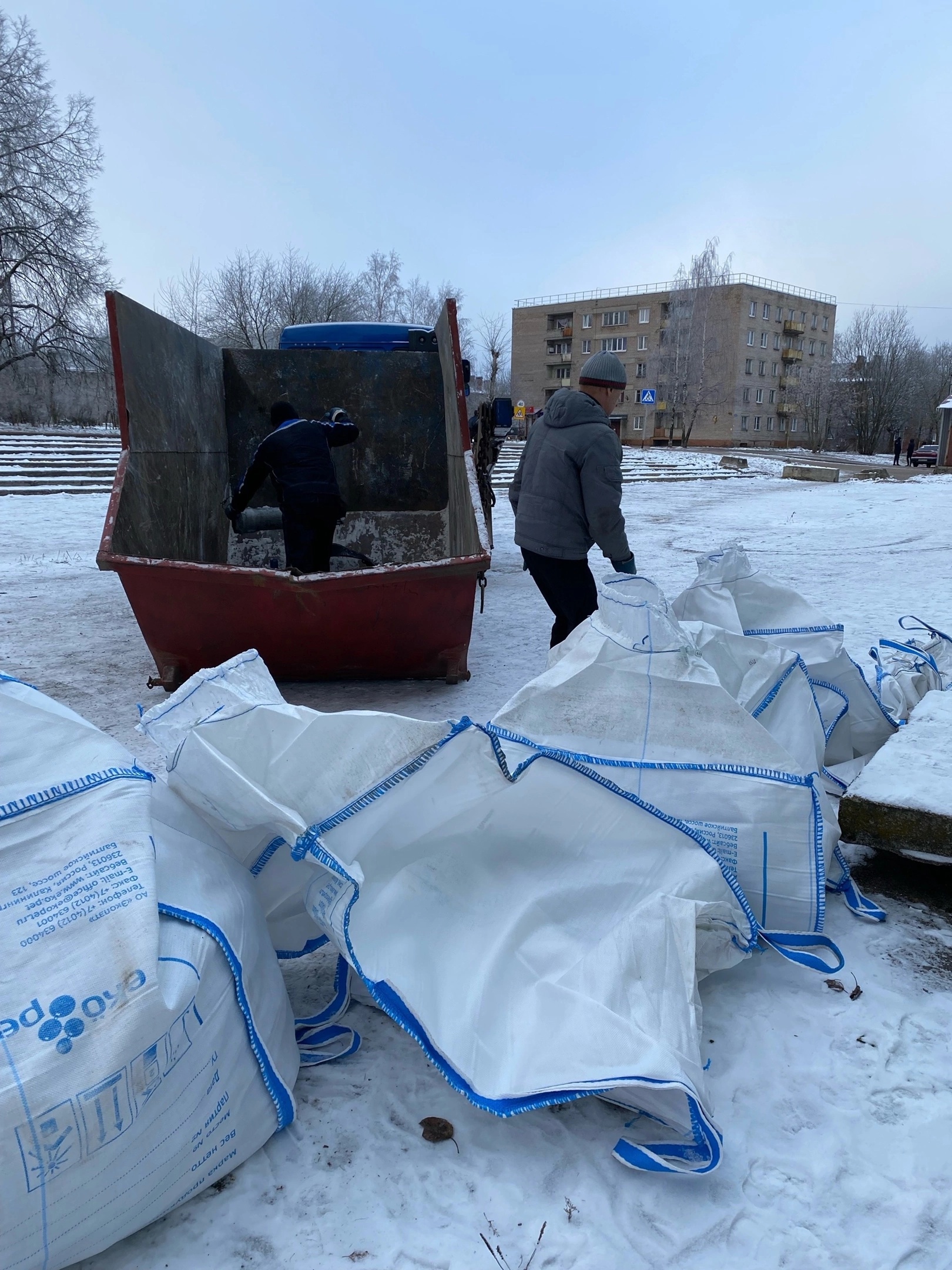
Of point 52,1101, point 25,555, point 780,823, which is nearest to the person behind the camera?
point 52,1101

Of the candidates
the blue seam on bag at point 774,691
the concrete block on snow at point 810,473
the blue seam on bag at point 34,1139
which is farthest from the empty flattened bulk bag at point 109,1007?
the concrete block on snow at point 810,473

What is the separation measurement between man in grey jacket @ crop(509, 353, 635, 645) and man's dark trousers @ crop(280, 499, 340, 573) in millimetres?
1345

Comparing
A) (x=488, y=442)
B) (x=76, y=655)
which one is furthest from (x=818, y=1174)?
(x=488, y=442)

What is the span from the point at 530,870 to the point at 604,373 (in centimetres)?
247

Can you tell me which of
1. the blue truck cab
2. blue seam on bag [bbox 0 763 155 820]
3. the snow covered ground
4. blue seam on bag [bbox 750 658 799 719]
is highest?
the blue truck cab

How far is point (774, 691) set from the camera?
2.54 m

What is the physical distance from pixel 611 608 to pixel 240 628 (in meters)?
1.98

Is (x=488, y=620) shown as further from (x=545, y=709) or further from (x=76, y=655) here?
(x=545, y=709)

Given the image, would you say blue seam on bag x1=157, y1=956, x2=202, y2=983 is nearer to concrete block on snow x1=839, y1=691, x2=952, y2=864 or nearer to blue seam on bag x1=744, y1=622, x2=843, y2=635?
concrete block on snow x1=839, y1=691, x2=952, y2=864

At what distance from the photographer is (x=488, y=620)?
5707 mm

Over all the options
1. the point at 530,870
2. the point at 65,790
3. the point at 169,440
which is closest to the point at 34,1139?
the point at 65,790

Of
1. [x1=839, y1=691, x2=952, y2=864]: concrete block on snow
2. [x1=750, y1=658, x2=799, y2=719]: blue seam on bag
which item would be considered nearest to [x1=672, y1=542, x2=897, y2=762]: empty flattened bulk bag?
[x1=750, y1=658, x2=799, y2=719]: blue seam on bag

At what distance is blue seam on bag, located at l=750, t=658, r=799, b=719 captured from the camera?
2.49 metres

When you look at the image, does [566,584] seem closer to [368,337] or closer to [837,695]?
[837,695]
